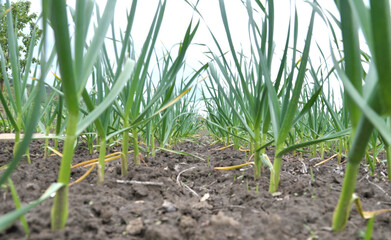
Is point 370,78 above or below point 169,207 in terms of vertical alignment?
above

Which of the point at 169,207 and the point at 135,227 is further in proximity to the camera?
the point at 169,207

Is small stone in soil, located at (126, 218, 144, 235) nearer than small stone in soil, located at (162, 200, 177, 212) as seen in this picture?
Yes

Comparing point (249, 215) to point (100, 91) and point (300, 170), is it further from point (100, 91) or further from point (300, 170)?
point (300, 170)

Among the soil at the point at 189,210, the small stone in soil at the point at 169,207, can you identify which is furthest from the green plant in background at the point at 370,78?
the small stone in soil at the point at 169,207

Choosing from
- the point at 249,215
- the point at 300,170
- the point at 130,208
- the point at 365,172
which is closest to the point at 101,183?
the point at 130,208

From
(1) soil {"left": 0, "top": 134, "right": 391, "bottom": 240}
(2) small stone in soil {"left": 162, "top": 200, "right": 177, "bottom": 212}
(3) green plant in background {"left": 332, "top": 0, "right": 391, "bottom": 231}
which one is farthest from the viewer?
(2) small stone in soil {"left": 162, "top": 200, "right": 177, "bottom": 212}

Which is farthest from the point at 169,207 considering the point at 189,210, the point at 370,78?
the point at 370,78

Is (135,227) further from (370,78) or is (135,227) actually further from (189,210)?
(370,78)

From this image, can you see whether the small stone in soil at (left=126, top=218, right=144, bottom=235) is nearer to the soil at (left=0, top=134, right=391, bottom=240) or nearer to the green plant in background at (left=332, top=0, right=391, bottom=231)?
the soil at (left=0, top=134, right=391, bottom=240)

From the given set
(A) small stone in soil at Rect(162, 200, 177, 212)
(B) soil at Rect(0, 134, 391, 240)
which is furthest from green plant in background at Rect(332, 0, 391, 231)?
(A) small stone in soil at Rect(162, 200, 177, 212)

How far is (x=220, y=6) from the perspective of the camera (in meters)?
0.83

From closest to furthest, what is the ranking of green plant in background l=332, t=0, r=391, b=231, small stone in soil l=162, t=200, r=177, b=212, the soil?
green plant in background l=332, t=0, r=391, b=231, the soil, small stone in soil l=162, t=200, r=177, b=212

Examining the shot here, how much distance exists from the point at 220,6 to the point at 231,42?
107 mm

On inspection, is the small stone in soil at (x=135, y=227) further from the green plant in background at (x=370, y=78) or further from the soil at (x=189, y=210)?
the green plant in background at (x=370, y=78)
